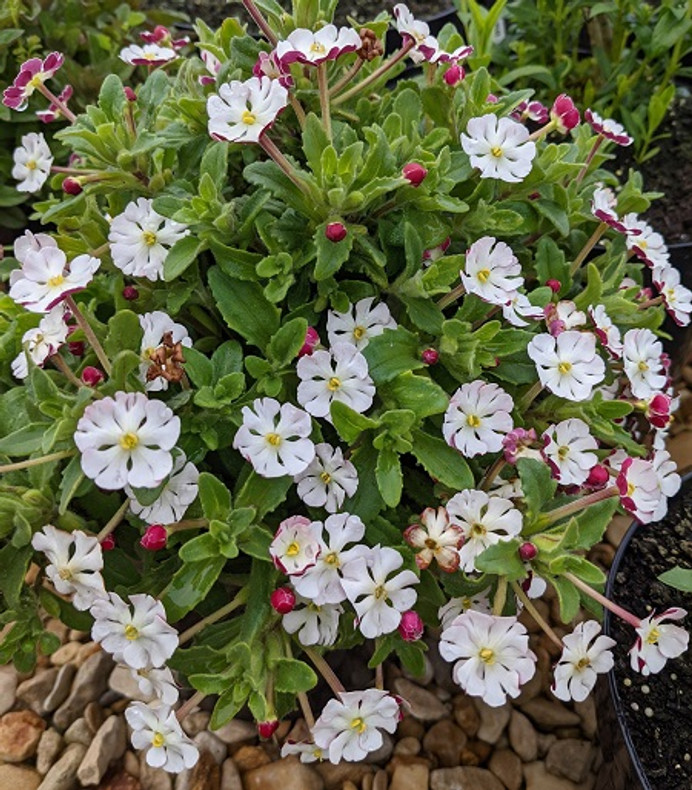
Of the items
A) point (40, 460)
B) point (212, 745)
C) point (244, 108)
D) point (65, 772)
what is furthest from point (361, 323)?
point (65, 772)

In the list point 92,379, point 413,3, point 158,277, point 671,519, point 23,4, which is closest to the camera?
point 92,379

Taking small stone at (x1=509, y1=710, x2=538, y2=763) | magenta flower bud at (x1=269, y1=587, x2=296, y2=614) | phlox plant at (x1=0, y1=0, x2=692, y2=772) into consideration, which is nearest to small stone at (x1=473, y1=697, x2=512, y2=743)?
small stone at (x1=509, y1=710, x2=538, y2=763)

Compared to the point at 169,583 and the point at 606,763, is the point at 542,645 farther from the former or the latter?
the point at 169,583

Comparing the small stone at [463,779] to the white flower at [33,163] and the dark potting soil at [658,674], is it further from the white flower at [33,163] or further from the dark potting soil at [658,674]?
the white flower at [33,163]

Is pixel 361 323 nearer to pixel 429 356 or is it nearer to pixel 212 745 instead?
pixel 429 356

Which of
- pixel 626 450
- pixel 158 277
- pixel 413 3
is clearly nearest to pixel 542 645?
pixel 626 450

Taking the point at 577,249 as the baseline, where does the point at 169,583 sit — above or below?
below
